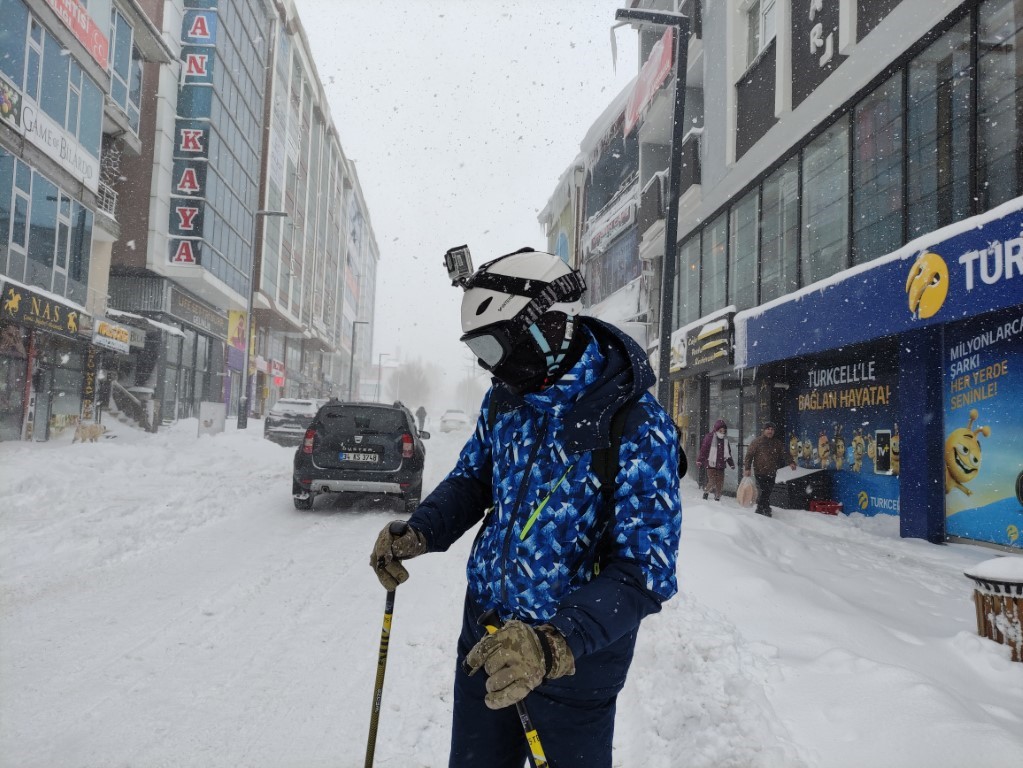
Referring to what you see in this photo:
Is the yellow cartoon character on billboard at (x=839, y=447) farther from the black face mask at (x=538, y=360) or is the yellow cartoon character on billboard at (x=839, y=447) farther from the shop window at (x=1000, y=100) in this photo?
the black face mask at (x=538, y=360)

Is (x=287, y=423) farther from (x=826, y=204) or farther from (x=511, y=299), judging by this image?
(x=511, y=299)

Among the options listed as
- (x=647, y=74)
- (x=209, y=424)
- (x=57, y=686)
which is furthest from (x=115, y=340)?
(x=57, y=686)

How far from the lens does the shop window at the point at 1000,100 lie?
7410 mm

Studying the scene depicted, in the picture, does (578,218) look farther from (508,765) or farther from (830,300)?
(508,765)

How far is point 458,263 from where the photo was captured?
2.24 metres

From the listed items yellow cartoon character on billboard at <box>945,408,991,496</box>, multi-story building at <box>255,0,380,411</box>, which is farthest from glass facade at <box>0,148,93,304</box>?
multi-story building at <box>255,0,380,411</box>

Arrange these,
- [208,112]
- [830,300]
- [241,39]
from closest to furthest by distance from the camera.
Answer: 1. [830,300]
2. [208,112]
3. [241,39]

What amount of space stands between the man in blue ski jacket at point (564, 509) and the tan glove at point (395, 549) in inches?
9.3

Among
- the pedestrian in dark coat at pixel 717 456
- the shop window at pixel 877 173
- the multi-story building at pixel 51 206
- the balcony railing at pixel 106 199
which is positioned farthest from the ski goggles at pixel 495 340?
the balcony railing at pixel 106 199

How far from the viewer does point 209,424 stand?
19.3 meters

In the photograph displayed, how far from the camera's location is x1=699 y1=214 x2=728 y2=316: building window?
16356mm

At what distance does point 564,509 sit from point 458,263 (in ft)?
3.13

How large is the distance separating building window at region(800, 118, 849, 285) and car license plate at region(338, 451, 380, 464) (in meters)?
8.23

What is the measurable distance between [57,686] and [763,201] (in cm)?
1435
